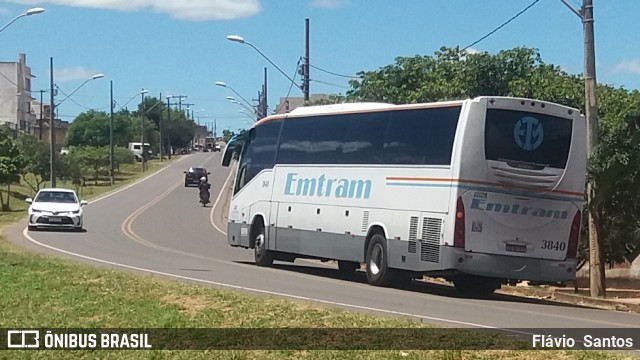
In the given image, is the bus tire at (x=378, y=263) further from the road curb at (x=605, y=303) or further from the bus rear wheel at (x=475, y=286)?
the road curb at (x=605, y=303)

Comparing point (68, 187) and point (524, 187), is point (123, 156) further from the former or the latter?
point (524, 187)

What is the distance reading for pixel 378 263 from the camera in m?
20.7

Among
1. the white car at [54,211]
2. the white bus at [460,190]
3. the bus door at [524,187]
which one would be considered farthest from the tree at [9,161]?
the bus door at [524,187]

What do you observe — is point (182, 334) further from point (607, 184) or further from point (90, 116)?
point (90, 116)

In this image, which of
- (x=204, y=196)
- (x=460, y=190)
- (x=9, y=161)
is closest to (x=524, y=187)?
(x=460, y=190)

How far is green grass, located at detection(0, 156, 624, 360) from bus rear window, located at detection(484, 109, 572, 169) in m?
6.29

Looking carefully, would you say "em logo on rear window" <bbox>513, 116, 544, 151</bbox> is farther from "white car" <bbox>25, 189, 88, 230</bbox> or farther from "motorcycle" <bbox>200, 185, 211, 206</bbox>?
"motorcycle" <bbox>200, 185, 211, 206</bbox>

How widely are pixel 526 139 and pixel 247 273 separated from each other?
6.97m

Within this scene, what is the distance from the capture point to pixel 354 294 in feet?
58.3

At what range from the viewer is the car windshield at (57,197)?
37000mm

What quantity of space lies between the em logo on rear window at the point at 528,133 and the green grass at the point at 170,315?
6.63m

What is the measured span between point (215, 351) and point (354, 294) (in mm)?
7894

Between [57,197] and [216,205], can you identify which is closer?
[57,197]

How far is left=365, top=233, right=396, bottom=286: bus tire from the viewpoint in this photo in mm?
20234
